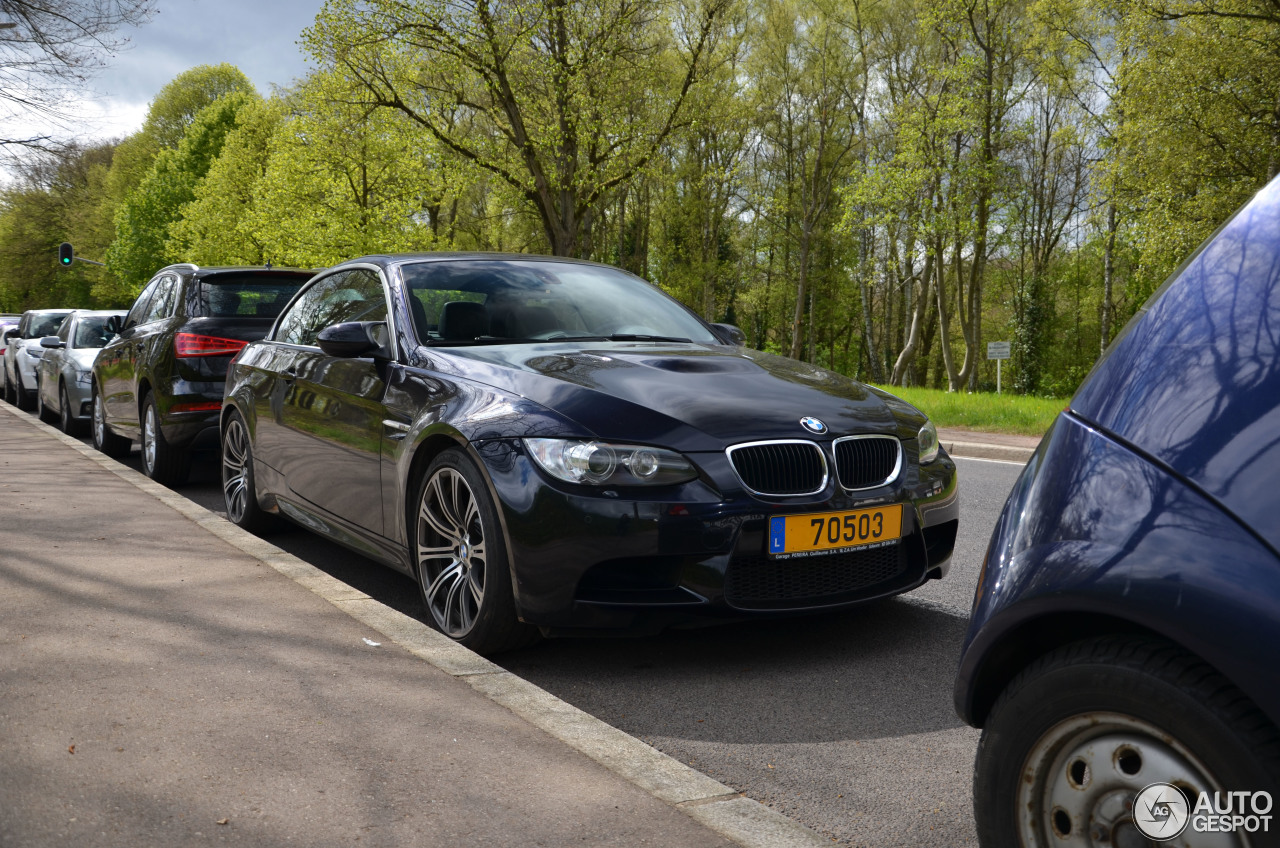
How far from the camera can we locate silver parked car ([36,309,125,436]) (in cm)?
1286

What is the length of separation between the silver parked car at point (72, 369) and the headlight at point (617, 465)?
31.7 feet

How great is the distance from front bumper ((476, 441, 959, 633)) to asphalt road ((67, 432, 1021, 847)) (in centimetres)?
28

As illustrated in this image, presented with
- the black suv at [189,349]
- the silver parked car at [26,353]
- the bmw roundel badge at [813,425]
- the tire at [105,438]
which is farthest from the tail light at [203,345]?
the silver parked car at [26,353]

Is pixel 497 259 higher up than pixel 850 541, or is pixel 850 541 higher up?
pixel 497 259

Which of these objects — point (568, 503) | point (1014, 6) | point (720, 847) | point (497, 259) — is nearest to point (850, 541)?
point (568, 503)

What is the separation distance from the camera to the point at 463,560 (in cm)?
432

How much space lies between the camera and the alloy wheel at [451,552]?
13.9ft

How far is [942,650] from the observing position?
4461 mm

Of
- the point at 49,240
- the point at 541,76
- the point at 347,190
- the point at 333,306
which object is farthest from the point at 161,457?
the point at 49,240

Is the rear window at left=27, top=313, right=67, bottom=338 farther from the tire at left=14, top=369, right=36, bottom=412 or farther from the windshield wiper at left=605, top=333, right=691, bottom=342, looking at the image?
the windshield wiper at left=605, top=333, right=691, bottom=342

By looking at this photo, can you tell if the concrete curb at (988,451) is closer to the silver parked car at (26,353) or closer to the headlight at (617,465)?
the headlight at (617,465)

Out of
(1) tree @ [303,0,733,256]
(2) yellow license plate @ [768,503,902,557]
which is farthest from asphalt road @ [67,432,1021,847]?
(1) tree @ [303,0,733,256]

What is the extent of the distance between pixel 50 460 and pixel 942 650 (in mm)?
8061

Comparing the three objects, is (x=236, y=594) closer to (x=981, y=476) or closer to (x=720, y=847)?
(x=720, y=847)
